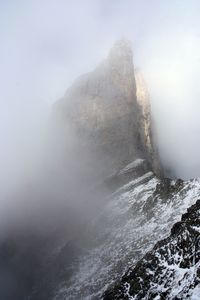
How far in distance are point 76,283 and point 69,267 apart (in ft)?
27.6

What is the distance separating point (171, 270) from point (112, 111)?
8118 centimetres

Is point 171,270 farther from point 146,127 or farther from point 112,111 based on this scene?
point 146,127

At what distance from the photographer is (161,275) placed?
40125 millimetres

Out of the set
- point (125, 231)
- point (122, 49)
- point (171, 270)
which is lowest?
point (125, 231)

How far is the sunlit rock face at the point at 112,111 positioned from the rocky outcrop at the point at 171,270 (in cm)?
6621

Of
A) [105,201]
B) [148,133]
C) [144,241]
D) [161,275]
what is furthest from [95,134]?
[161,275]

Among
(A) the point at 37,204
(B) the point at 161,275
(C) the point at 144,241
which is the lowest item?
(A) the point at 37,204

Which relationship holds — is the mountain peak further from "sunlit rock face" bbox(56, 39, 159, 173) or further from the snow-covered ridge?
the snow-covered ridge

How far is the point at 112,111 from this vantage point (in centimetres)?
11806

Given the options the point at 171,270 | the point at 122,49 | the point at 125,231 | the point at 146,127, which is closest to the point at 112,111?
the point at 146,127

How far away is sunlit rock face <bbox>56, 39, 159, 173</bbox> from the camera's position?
115 m

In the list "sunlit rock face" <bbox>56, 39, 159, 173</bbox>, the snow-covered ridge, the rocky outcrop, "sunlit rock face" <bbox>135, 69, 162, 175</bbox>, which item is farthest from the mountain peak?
the rocky outcrop

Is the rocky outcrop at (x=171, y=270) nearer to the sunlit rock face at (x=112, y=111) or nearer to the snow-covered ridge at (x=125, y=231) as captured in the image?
the snow-covered ridge at (x=125, y=231)

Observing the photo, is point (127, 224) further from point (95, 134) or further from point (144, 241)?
point (95, 134)
